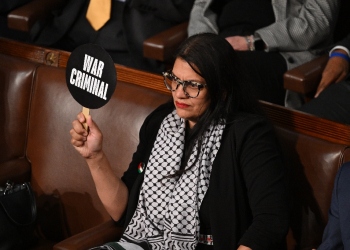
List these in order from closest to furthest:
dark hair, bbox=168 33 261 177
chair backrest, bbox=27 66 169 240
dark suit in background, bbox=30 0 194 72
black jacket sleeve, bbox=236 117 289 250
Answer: black jacket sleeve, bbox=236 117 289 250 < dark hair, bbox=168 33 261 177 < chair backrest, bbox=27 66 169 240 < dark suit in background, bbox=30 0 194 72

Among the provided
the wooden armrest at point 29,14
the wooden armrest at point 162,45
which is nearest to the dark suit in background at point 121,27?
the wooden armrest at point 29,14

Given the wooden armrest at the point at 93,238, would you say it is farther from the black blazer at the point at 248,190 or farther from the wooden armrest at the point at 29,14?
the wooden armrest at the point at 29,14

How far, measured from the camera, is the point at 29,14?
246 cm

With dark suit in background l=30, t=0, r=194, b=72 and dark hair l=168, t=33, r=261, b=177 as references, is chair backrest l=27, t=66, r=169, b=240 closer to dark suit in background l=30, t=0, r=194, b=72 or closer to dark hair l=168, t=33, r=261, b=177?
dark hair l=168, t=33, r=261, b=177

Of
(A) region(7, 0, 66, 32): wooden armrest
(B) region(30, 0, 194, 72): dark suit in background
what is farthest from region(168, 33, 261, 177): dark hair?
(A) region(7, 0, 66, 32): wooden armrest

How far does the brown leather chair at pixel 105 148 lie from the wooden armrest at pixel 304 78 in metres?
0.33

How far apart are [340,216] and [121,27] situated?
1.72m

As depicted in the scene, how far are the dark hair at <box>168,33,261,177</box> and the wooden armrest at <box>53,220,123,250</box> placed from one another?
1.00 ft

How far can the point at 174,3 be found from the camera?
235cm

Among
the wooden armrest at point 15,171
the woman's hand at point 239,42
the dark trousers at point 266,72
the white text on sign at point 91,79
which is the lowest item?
the wooden armrest at point 15,171

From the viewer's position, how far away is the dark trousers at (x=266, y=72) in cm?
204

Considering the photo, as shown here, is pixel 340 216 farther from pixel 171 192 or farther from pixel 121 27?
pixel 121 27

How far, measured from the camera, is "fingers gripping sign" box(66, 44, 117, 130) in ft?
4.14

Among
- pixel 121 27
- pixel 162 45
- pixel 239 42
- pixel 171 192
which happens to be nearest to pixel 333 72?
pixel 239 42
